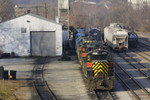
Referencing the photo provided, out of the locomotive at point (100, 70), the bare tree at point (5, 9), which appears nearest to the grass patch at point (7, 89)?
the locomotive at point (100, 70)

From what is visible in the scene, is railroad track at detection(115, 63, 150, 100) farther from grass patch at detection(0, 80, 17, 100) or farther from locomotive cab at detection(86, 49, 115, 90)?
grass patch at detection(0, 80, 17, 100)

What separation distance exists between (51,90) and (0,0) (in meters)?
64.6

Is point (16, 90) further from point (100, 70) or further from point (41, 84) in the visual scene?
point (100, 70)

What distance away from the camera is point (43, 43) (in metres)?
33.3

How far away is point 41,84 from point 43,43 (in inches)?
534

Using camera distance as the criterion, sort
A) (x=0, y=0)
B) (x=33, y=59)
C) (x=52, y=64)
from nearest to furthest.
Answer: (x=52, y=64) < (x=33, y=59) < (x=0, y=0)

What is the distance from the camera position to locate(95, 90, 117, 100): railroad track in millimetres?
16734

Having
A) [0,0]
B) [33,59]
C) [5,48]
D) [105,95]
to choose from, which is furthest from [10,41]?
[0,0]

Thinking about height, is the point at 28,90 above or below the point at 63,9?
below

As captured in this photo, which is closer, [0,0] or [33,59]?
[33,59]

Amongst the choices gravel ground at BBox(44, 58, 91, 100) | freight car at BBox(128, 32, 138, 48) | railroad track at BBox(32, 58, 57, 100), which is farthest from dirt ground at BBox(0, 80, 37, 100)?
freight car at BBox(128, 32, 138, 48)

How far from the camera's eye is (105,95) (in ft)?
56.9

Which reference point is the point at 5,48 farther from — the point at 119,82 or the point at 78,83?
the point at 119,82

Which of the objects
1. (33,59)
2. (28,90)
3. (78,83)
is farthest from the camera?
(33,59)
